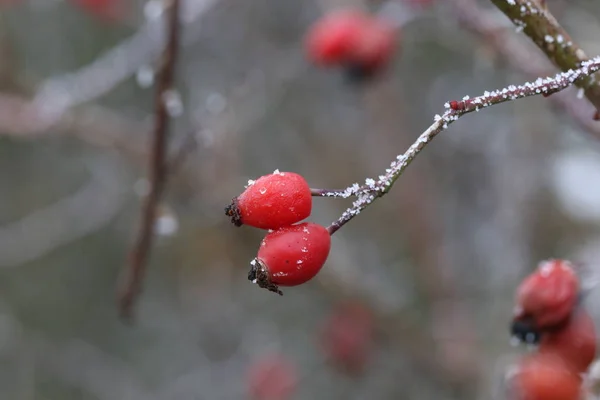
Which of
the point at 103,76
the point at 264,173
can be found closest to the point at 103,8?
the point at 103,76

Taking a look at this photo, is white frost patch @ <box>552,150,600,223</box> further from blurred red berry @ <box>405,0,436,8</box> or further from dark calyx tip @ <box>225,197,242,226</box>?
dark calyx tip @ <box>225,197,242,226</box>

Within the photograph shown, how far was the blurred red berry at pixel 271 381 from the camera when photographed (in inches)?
121

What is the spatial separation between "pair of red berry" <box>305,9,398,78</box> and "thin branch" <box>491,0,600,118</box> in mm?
1334

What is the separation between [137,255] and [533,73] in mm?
1004

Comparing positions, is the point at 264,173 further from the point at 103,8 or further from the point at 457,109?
the point at 457,109

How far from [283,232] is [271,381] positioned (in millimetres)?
2508

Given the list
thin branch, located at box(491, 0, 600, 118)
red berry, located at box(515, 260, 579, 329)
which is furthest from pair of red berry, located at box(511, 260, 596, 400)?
thin branch, located at box(491, 0, 600, 118)

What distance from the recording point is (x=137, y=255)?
4.78 ft

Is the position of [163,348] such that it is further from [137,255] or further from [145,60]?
[137,255]

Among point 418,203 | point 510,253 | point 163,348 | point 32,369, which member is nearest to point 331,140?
point 418,203

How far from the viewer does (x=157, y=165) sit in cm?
137

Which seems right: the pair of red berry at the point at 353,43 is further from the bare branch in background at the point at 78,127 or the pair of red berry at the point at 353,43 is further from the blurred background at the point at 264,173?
the bare branch in background at the point at 78,127

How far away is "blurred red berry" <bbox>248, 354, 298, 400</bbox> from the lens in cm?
307

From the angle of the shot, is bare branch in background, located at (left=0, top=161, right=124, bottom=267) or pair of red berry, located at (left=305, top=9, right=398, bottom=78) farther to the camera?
bare branch in background, located at (left=0, top=161, right=124, bottom=267)
